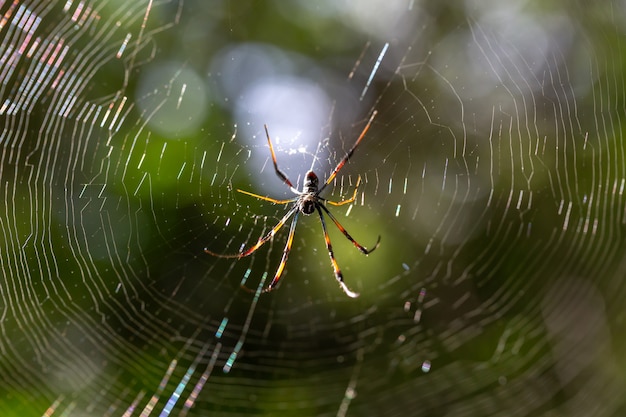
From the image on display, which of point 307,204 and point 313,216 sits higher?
point 313,216

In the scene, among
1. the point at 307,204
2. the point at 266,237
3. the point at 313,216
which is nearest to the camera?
the point at 266,237

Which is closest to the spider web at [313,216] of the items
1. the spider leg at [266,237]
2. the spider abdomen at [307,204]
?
the spider leg at [266,237]

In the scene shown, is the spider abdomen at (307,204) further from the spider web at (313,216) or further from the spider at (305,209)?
the spider web at (313,216)

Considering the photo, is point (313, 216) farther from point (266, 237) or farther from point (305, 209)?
point (266, 237)

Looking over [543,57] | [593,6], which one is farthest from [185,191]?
[593,6]

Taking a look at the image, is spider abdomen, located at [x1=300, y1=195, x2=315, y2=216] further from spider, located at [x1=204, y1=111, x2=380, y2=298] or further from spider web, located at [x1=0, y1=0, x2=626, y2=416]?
spider web, located at [x1=0, y1=0, x2=626, y2=416]

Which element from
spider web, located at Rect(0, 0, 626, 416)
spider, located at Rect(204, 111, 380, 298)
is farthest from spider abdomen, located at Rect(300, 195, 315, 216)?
spider web, located at Rect(0, 0, 626, 416)

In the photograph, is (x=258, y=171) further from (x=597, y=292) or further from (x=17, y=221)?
(x=597, y=292)

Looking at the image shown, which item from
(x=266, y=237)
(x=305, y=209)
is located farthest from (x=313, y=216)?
(x=266, y=237)

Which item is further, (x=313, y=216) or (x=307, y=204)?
(x=313, y=216)
